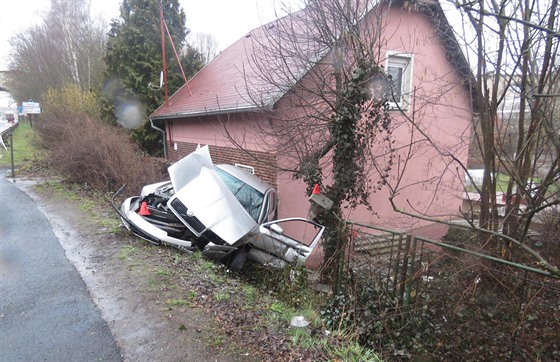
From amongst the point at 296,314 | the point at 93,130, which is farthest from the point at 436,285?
the point at 93,130

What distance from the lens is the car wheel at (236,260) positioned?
22.1 feet

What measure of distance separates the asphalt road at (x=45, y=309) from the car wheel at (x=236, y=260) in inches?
102

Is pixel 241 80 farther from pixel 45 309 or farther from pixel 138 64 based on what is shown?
pixel 45 309

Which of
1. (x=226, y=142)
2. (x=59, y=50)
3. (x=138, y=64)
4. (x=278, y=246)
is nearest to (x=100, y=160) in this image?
(x=226, y=142)

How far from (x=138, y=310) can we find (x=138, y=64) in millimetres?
14973

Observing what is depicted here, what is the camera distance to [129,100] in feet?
53.8

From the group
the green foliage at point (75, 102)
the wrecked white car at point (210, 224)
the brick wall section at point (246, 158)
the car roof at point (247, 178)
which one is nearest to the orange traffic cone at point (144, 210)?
the wrecked white car at point (210, 224)

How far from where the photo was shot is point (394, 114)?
384 inches

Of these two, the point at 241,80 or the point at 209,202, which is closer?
the point at 209,202

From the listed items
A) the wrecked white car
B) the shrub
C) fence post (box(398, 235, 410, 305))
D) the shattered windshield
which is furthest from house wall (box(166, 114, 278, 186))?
fence post (box(398, 235, 410, 305))

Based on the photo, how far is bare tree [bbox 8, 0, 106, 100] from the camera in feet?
93.6

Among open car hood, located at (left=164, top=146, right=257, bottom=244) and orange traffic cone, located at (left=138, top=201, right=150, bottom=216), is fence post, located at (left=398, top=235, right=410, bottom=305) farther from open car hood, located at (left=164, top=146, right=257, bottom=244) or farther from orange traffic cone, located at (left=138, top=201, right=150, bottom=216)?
orange traffic cone, located at (left=138, top=201, right=150, bottom=216)

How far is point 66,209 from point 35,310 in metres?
5.59

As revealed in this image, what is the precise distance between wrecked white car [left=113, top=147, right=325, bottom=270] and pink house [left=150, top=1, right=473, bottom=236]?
45.4 inches
